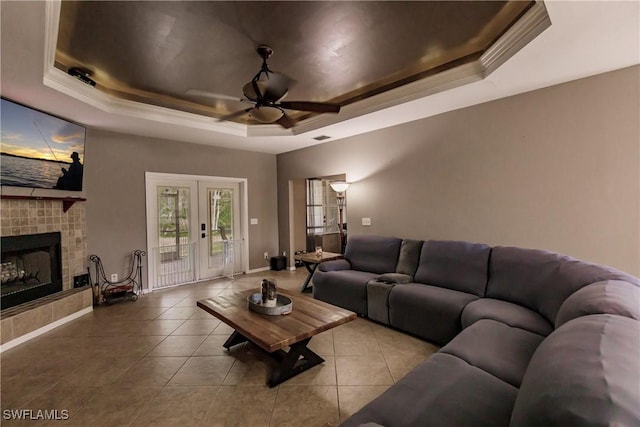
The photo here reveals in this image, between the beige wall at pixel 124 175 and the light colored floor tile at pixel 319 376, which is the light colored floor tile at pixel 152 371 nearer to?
the light colored floor tile at pixel 319 376

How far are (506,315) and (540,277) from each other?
1.56ft

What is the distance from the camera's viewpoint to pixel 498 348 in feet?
5.93

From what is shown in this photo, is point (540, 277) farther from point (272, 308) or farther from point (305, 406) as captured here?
point (272, 308)

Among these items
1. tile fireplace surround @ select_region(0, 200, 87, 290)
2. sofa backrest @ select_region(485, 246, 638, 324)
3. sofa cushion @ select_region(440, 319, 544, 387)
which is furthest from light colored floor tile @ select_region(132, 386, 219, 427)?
tile fireplace surround @ select_region(0, 200, 87, 290)

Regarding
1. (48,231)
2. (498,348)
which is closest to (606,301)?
(498,348)

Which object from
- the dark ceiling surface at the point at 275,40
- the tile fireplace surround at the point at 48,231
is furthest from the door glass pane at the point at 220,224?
the dark ceiling surface at the point at 275,40

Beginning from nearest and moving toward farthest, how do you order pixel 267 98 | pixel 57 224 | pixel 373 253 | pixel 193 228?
pixel 267 98 → pixel 57 224 → pixel 373 253 → pixel 193 228

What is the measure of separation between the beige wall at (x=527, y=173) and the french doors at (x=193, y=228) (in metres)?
2.95

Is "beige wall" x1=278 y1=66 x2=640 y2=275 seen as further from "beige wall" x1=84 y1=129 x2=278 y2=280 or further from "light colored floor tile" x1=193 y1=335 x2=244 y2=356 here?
"beige wall" x1=84 y1=129 x2=278 y2=280

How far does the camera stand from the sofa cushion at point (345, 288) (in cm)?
353

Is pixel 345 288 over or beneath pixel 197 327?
over

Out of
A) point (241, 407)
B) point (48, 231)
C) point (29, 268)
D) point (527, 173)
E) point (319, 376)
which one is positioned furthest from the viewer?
point (48, 231)

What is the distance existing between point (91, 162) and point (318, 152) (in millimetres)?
3632

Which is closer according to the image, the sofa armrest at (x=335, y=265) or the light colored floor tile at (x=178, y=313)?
the light colored floor tile at (x=178, y=313)
